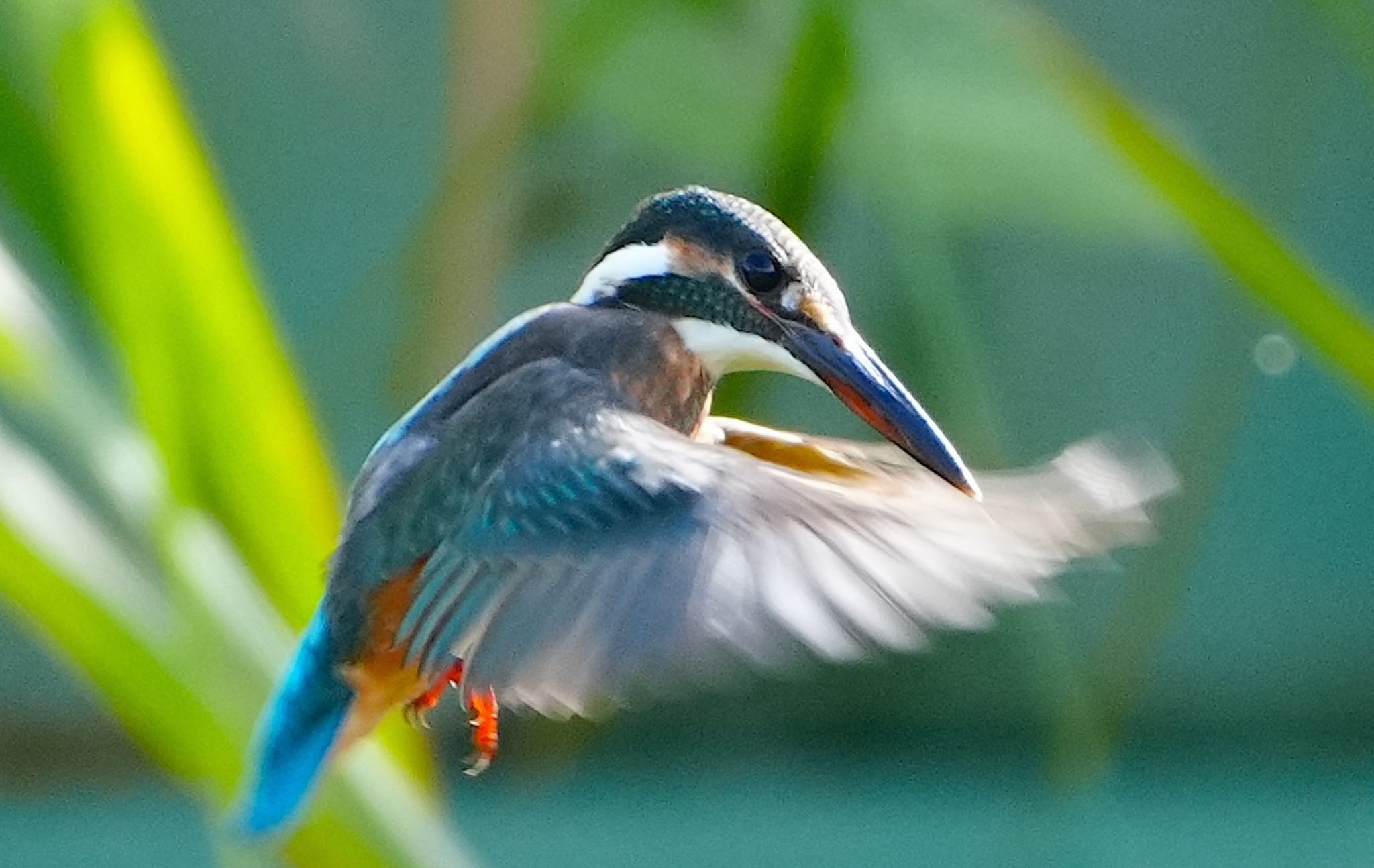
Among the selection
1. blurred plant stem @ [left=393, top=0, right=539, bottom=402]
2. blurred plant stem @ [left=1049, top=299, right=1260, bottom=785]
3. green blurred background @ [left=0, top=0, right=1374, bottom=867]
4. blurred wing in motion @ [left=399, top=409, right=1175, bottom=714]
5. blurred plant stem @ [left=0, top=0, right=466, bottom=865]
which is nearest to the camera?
blurred wing in motion @ [left=399, top=409, right=1175, bottom=714]

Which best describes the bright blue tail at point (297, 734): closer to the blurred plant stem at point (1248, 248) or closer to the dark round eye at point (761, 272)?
the dark round eye at point (761, 272)

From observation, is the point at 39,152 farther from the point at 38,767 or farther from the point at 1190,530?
the point at 38,767

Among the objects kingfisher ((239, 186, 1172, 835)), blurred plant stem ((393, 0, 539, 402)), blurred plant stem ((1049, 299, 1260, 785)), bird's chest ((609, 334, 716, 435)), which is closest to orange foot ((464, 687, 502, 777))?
kingfisher ((239, 186, 1172, 835))

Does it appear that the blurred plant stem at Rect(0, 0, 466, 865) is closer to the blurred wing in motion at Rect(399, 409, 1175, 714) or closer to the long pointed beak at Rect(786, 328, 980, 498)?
the blurred wing in motion at Rect(399, 409, 1175, 714)

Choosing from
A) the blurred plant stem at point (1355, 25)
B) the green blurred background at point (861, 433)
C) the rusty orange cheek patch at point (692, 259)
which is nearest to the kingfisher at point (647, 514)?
the rusty orange cheek patch at point (692, 259)

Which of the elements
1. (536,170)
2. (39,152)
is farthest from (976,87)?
(536,170)

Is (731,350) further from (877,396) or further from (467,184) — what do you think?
(467,184)

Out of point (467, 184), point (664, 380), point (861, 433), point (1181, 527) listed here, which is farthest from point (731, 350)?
point (861, 433)
